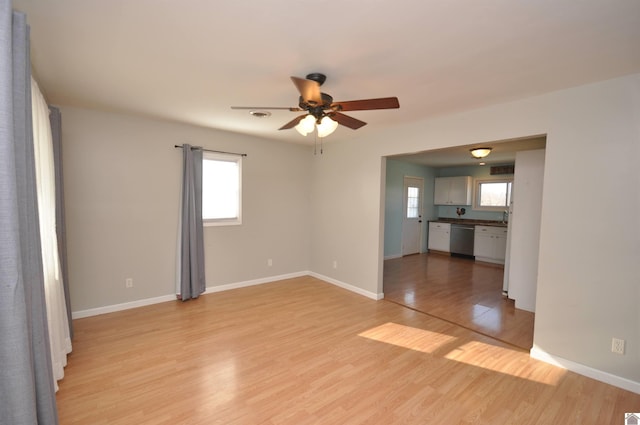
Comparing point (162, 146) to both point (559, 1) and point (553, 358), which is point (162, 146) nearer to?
point (559, 1)

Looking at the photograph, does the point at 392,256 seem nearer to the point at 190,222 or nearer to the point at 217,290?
the point at 217,290

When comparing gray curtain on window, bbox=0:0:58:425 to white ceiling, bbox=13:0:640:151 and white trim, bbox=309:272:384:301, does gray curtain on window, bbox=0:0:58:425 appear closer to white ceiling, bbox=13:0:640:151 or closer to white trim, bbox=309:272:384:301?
white ceiling, bbox=13:0:640:151

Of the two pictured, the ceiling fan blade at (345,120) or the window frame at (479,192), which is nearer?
the ceiling fan blade at (345,120)

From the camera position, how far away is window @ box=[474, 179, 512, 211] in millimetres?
7066

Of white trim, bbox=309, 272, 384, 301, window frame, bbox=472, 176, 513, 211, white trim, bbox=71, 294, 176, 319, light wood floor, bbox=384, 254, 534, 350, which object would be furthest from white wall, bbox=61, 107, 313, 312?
window frame, bbox=472, 176, 513, 211

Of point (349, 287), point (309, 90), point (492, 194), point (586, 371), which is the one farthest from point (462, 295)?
point (309, 90)

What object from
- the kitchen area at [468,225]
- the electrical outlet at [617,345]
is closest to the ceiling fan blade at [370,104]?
the electrical outlet at [617,345]

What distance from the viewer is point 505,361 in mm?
2723

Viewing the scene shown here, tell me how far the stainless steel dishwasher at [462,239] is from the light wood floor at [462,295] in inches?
14.6

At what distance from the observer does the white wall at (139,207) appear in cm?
349

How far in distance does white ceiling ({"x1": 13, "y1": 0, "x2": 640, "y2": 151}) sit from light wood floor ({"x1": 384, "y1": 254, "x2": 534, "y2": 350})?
2568mm

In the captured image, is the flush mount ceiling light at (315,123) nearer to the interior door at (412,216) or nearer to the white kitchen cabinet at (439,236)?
the interior door at (412,216)

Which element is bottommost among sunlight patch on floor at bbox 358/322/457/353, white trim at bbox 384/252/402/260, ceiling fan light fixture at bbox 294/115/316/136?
sunlight patch on floor at bbox 358/322/457/353

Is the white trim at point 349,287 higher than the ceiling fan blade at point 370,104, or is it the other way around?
the ceiling fan blade at point 370,104
